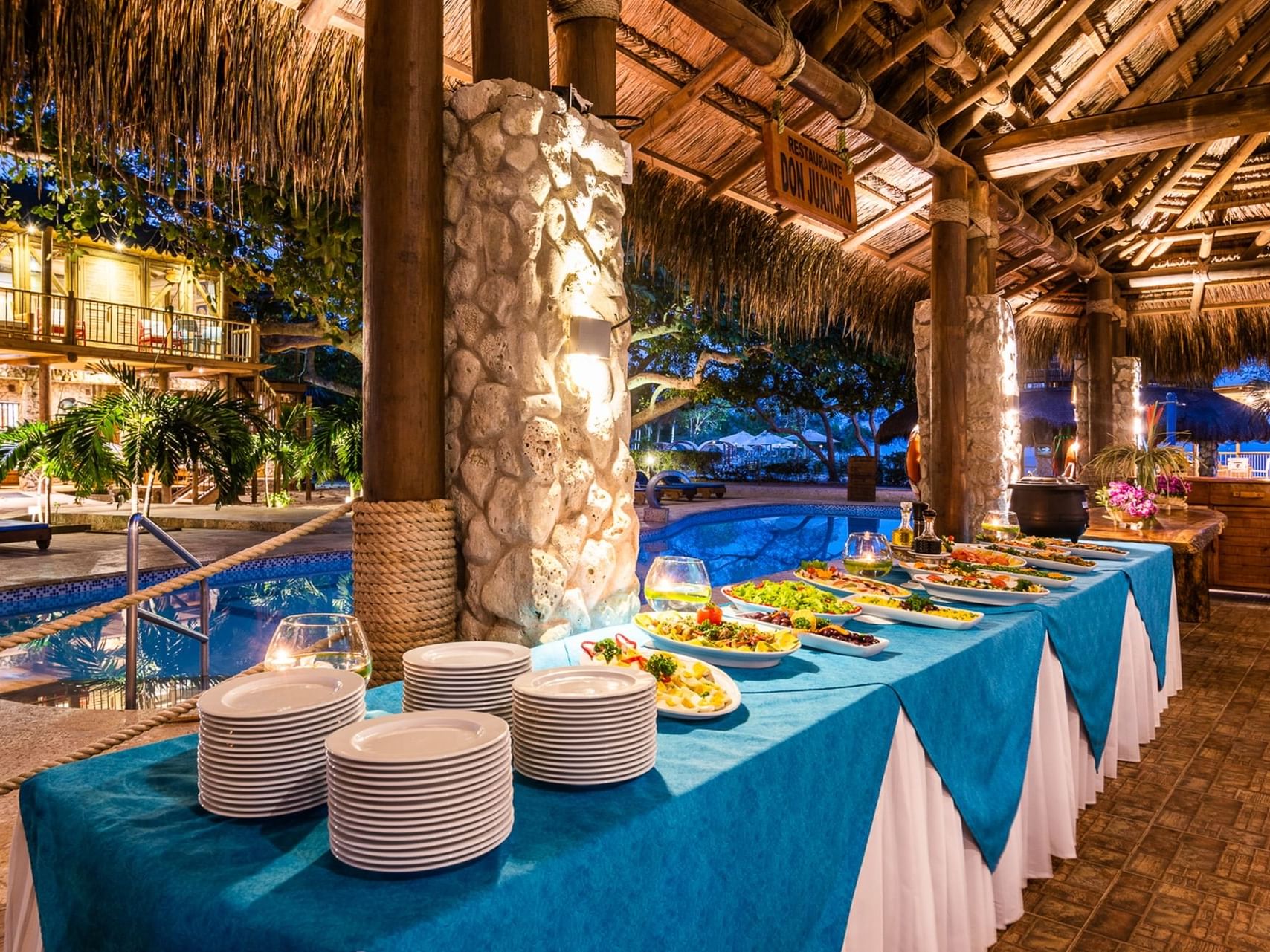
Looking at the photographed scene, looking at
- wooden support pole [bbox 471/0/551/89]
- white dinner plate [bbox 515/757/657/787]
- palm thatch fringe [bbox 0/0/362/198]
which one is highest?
palm thatch fringe [bbox 0/0/362/198]

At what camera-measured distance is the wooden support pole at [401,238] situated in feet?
6.01

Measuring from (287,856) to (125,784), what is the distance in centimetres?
35

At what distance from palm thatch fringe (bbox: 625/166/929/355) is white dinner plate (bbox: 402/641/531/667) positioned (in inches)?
114

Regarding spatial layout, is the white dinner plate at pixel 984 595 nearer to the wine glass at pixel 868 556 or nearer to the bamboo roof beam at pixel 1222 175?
the wine glass at pixel 868 556

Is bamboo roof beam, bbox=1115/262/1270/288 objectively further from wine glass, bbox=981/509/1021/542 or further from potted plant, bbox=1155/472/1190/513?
Answer: wine glass, bbox=981/509/1021/542

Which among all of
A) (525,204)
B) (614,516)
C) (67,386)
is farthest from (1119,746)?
(67,386)

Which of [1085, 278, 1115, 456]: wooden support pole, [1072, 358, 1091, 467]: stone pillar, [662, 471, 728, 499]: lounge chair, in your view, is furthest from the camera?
[662, 471, 728, 499]: lounge chair

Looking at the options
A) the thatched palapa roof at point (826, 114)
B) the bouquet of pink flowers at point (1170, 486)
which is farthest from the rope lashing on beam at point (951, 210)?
the bouquet of pink flowers at point (1170, 486)

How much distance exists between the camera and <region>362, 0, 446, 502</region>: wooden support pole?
183 cm

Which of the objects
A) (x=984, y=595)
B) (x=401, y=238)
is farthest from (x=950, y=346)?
(x=401, y=238)

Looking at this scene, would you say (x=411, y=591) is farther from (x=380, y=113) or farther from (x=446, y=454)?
(x=380, y=113)

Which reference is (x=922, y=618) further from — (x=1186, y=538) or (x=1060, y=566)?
(x=1186, y=538)

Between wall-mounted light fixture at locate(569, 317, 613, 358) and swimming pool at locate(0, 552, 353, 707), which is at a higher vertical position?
wall-mounted light fixture at locate(569, 317, 613, 358)

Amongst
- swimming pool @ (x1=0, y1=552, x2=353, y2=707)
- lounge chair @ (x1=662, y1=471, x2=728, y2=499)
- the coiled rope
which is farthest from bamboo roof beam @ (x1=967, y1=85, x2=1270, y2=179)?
lounge chair @ (x1=662, y1=471, x2=728, y2=499)
